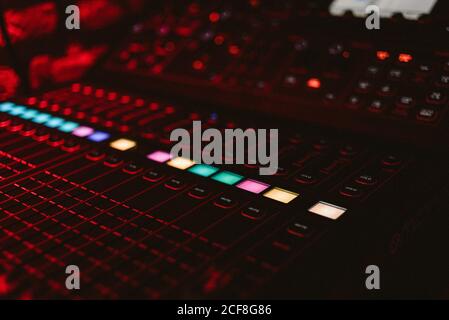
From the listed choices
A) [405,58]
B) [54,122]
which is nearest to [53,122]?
[54,122]

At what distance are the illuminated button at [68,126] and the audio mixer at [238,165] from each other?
0.01 meters

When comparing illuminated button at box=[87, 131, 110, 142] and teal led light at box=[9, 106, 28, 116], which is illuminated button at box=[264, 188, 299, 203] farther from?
teal led light at box=[9, 106, 28, 116]

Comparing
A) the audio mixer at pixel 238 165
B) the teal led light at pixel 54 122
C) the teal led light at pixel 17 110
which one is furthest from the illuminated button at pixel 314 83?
the teal led light at pixel 17 110

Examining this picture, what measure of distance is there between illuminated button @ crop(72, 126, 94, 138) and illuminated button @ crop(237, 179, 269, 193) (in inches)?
15.8

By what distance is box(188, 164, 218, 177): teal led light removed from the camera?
833mm

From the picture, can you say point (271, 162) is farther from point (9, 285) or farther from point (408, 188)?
point (9, 285)

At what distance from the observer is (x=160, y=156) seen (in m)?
0.91

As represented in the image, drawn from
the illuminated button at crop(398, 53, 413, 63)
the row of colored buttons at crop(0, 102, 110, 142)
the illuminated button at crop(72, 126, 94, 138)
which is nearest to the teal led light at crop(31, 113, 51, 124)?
the row of colored buttons at crop(0, 102, 110, 142)

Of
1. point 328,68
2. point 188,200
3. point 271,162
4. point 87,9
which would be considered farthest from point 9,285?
point 87,9

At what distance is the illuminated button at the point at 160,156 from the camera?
89 cm

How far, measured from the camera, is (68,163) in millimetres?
892

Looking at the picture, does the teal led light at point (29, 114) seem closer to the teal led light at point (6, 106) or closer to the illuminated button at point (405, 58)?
the teal led light at point (6, 106)

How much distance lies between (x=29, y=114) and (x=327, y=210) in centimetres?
76

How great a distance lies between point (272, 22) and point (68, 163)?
655 millimetres
